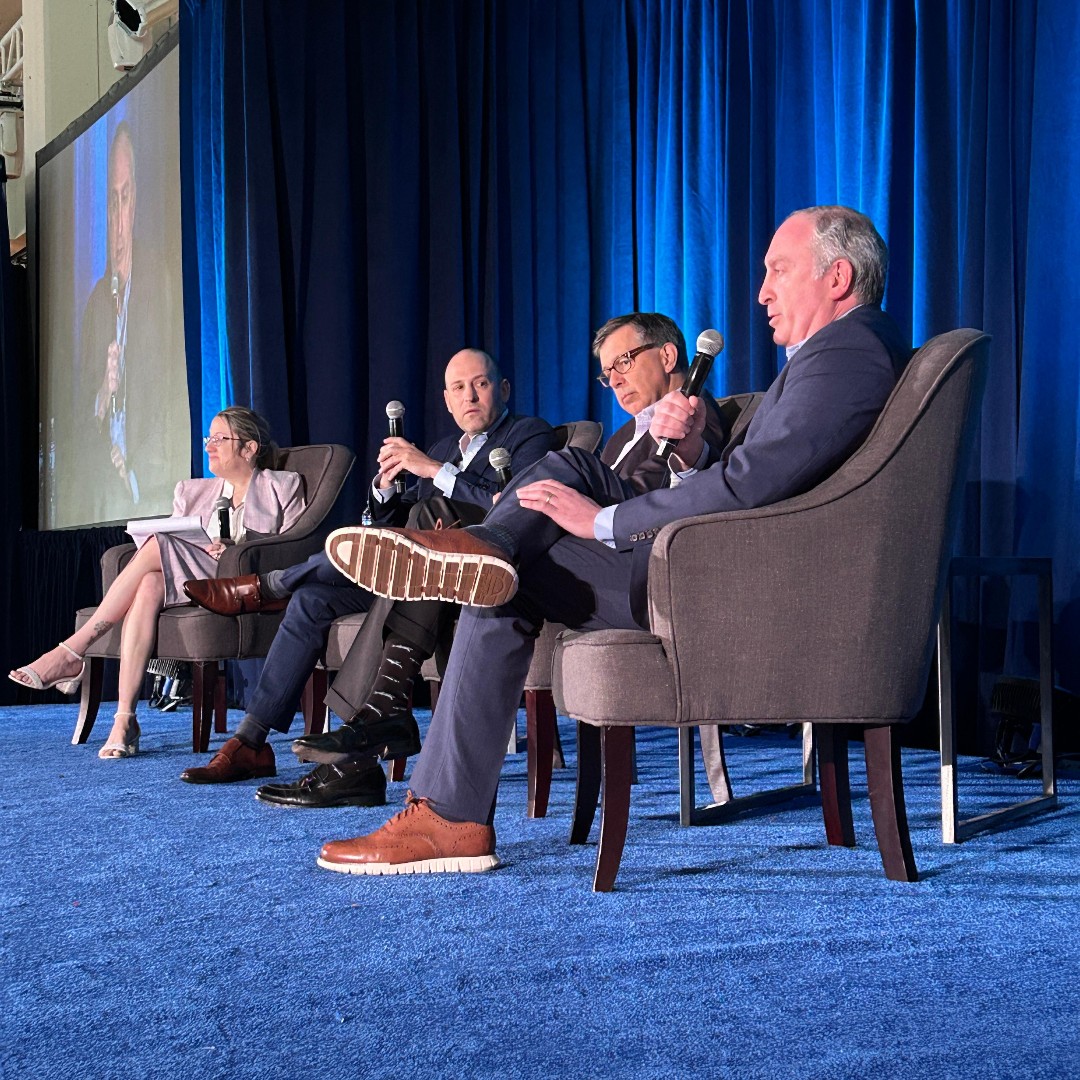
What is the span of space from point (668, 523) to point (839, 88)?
240cm

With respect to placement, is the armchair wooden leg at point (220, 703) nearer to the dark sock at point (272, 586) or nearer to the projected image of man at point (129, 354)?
the dark sock at point (272, 586)

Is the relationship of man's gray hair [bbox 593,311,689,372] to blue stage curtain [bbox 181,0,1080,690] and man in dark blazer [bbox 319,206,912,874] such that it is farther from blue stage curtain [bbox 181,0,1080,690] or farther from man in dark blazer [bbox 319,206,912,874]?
blue stage curtain [bbox 181,0,1080,690]

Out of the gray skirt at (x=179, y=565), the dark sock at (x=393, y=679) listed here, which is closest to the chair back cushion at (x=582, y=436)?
the dark sock at (x=393, y=679)

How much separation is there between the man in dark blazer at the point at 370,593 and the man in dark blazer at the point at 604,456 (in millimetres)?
31

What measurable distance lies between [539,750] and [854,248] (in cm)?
115

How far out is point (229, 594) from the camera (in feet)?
10.2

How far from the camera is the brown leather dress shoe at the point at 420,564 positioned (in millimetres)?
1692

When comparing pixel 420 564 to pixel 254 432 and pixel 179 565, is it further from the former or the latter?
pixel 254 432

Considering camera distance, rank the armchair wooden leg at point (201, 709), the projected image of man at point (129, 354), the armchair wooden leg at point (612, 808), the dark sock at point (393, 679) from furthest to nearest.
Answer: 1. the projected image of man at point (129, 354)
2. the armchair wooden leg at point (201, 709)
3. the dark sock at point (393, 679)
4. the armchair wooden leg at point (612, 808)

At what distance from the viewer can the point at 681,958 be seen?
4.76ft

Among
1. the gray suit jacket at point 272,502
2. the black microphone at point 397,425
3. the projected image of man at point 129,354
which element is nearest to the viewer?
the black microphone at point 397,425

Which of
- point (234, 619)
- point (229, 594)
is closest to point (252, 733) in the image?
point (229, 594)

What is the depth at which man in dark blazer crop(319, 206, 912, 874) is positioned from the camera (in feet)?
5.78

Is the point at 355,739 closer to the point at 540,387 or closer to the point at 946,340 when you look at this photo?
the point at 946,340
